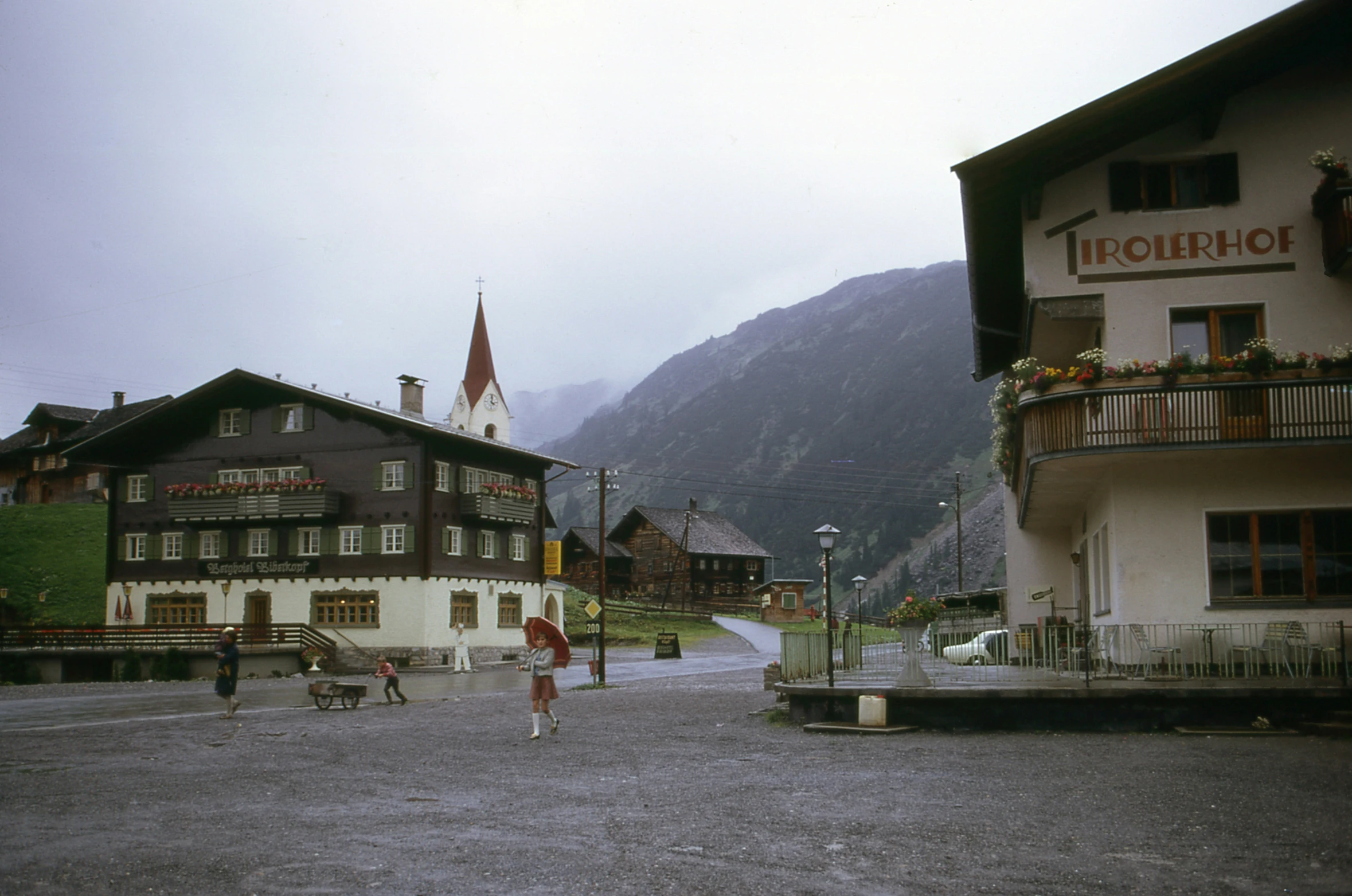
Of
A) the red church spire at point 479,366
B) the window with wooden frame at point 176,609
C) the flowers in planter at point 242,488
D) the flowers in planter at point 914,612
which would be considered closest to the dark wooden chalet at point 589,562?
the red church spire at point 479,366

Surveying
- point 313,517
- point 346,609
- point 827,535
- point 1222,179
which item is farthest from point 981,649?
point 313,517

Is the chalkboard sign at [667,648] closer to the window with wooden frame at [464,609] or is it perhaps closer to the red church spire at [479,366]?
the window with wooden frame at [464,609]

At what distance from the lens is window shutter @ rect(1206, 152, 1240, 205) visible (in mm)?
19297

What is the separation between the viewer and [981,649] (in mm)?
33719

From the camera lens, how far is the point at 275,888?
7379mm

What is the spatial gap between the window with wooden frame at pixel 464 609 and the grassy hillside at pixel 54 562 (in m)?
18.2

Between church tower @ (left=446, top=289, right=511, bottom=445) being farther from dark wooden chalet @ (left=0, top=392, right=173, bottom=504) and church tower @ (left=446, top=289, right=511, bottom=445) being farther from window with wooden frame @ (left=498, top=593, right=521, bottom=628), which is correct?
dark wooden chalet @ (left=0, top=392, right=173, bottom=504)

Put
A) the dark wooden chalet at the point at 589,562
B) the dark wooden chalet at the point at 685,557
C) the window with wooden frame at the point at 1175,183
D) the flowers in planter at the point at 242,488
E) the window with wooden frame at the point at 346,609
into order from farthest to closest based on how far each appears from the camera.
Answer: the dark wooden chalet at the point at 589,562
the dark wooden chalet at the point at 685,557
the flowers in planter at the point at 242,488
the window with wooden frame at the point at 346,609
the window with wooden frame at the point at 1175,183

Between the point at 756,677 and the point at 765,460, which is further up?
the point at 765,460

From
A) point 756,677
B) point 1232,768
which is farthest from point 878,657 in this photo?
point 1232,768

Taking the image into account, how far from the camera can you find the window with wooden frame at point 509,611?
5066 centimetres

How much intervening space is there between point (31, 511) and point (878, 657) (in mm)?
57829

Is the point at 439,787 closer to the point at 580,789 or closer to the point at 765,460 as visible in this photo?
the point at 580,789

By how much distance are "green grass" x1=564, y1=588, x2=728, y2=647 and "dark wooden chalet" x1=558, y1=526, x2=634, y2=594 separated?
1285 centimetres
